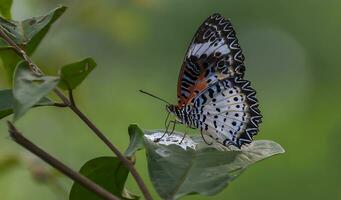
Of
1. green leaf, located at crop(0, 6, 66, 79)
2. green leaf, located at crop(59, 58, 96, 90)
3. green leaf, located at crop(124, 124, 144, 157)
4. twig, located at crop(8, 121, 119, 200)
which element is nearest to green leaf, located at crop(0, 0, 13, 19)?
green leaf, located at crop(0, 6, 66, 79)

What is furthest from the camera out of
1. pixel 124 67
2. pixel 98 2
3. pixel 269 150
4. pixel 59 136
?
pixel 124 67

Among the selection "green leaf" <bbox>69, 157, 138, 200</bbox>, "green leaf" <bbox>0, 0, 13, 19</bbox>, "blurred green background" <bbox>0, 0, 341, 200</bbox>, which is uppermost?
"green leaf" <bbox>0, 0, 13, 19</bbox>

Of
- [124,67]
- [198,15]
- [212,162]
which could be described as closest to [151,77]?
[124,67]

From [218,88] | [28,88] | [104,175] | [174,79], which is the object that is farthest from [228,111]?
[174,79]

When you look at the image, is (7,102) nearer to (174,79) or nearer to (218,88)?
(218,88)

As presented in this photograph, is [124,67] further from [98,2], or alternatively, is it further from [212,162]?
[212,162]

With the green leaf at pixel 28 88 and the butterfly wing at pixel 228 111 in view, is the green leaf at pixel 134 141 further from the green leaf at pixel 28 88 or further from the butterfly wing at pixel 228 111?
the butterfly wing at pixel 228 111

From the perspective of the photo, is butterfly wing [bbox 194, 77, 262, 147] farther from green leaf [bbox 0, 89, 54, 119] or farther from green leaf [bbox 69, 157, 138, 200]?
green leaf [bbox 0, 89, 54, 119]

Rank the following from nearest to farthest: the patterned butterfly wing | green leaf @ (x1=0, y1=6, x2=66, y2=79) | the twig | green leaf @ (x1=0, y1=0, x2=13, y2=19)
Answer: the twig < green leaf @ (x1=0, y1=6, x2=66, y2=79) < green leaf @ (x1=0, y1=0, x2=13, y2=19) < the patterned butterfly wing
